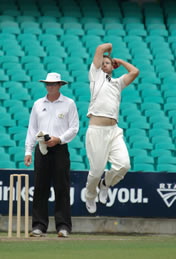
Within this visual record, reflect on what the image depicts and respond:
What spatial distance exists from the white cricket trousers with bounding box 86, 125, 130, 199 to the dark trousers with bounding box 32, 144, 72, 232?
0.27 meters

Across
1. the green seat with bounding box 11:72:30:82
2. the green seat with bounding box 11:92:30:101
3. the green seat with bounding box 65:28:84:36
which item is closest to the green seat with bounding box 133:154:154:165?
the green seat with bounding box 11:92:30:101

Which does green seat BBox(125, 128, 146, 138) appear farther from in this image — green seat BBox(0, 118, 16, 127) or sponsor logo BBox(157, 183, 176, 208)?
sponsor logo BBox(157, 183, 176, 208)

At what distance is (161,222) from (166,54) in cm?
550

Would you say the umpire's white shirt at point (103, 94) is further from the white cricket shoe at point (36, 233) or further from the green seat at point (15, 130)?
the green seat at point (15, 130)

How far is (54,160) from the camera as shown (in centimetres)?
648

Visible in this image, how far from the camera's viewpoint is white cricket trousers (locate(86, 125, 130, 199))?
646cm

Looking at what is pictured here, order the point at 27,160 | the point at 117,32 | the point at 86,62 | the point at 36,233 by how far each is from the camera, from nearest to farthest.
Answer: the point at 36,233, the point at 27,160, the point at 86,62, the point at 117,32

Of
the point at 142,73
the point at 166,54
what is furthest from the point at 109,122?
the point at 166,54

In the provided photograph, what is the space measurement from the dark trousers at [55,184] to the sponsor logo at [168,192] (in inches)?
96.8

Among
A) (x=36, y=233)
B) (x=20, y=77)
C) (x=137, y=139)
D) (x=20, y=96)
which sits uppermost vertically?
(x=20, y=77)

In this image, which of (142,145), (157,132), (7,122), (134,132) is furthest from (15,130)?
(157,132)

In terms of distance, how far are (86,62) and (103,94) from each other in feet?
20.9

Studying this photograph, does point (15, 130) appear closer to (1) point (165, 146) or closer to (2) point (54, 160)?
(1) point (165, 146)

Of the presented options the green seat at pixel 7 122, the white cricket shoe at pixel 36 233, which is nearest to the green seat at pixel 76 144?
the green seat at pixel 7 122
